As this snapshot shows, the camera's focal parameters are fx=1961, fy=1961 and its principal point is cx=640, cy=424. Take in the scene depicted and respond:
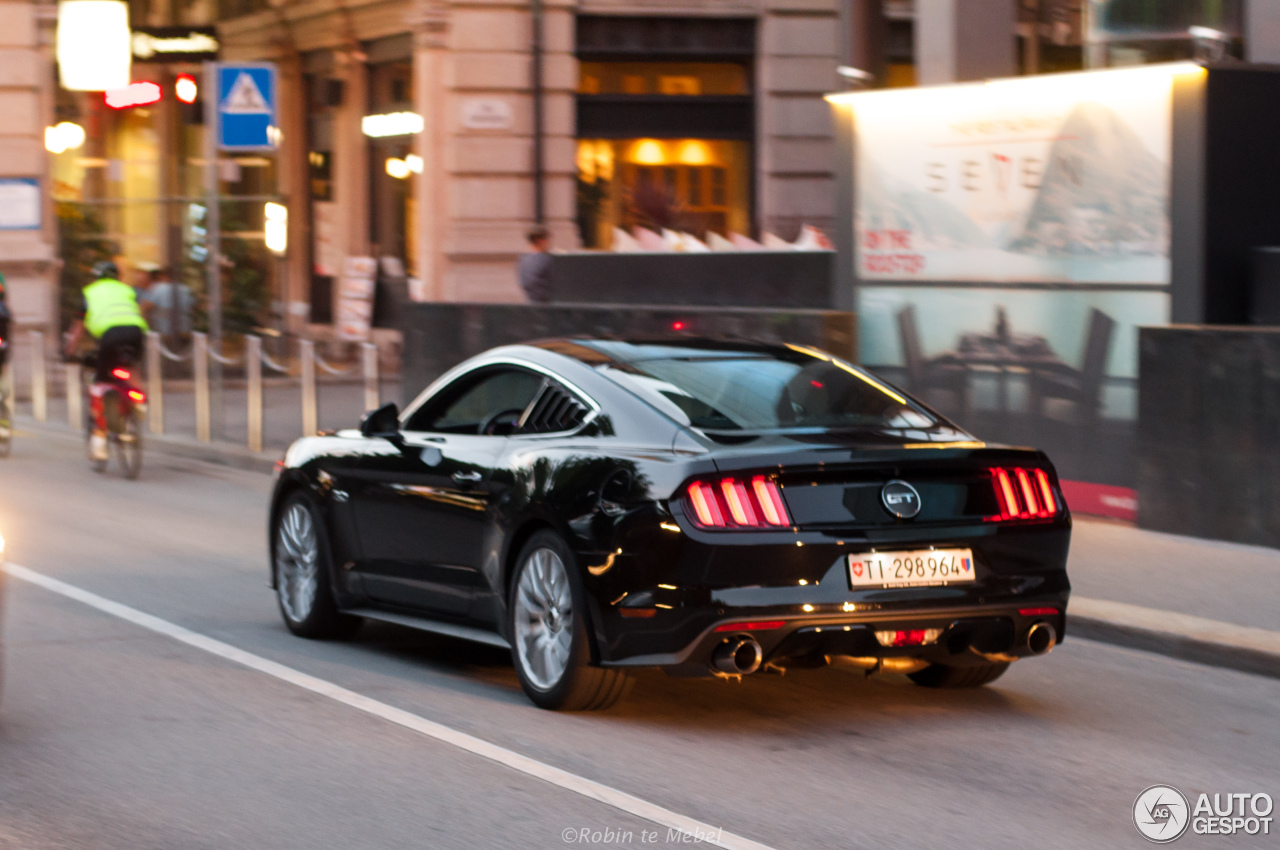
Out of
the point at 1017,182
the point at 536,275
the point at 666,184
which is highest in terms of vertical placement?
the point at 666,184

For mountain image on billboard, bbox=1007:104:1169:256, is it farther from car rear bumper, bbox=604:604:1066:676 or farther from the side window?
car rear bumper, bbox=604:604:1066:676

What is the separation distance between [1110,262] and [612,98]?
576 inches

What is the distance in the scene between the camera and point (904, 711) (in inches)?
283

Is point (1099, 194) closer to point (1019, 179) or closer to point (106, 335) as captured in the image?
point (1019, 179)

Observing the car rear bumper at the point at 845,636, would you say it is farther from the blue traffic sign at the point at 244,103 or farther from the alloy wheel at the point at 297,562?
the blue traffic sign at the point at 244,103

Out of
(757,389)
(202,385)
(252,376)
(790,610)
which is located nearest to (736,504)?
(790,610)

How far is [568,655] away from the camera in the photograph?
694 centimetres

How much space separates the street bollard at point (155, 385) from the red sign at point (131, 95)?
26.0 feet

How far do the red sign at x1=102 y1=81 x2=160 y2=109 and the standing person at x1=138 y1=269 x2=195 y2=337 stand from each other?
2492mm

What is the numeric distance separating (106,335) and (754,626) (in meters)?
11.7

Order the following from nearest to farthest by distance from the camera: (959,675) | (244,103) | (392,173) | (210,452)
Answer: (959,675), (244,103), (210,452), (392,173)

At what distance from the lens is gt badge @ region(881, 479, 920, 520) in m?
6.63

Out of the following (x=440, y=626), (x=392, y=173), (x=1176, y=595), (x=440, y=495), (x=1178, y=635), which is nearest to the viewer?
(x=440, y=495)

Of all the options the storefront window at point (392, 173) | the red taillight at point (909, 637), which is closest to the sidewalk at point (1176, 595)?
the red taillight at point (909, 637)
